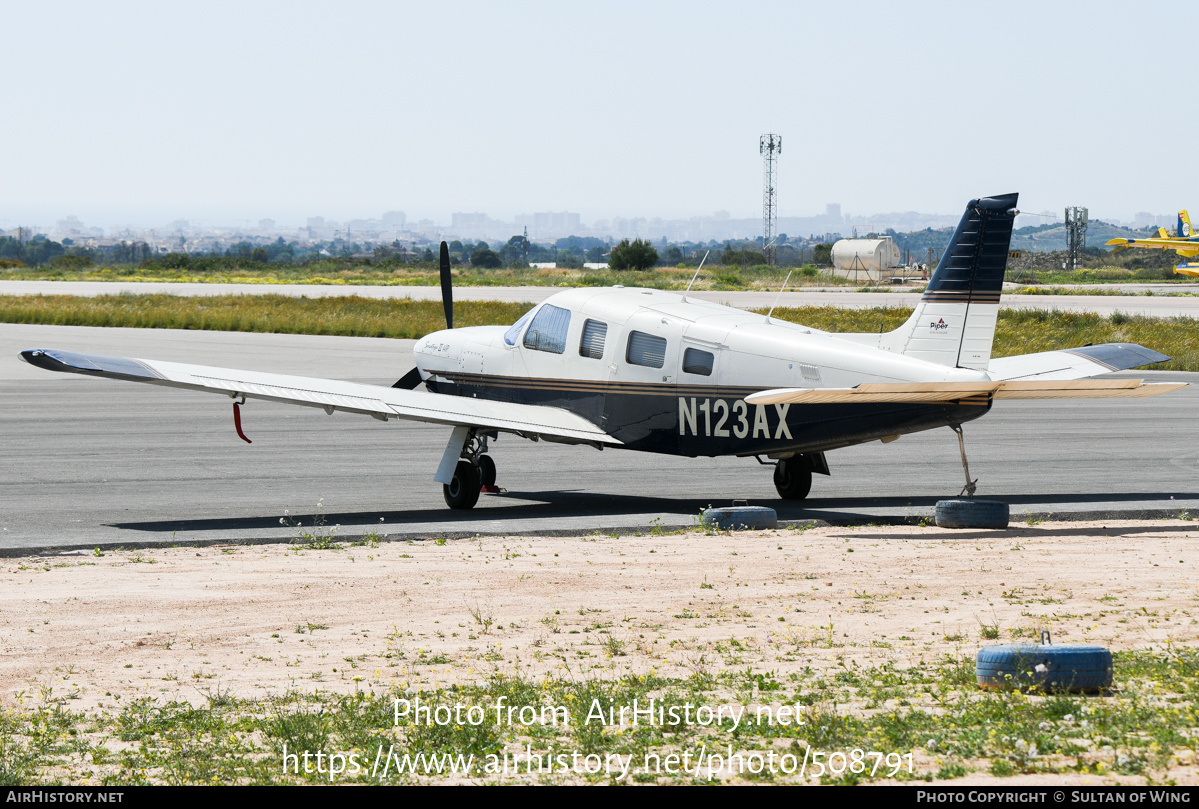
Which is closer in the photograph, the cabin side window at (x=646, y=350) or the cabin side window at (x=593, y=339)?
the cabin side window at (x=646, y=350)

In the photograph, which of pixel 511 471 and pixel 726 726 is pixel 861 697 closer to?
pixel 726 726

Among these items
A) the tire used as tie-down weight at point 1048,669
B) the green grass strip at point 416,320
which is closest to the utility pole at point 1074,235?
the green grass strip at point 416,320

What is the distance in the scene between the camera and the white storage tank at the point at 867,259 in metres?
106

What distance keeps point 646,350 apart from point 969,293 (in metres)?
3.90

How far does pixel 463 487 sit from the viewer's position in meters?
16.4

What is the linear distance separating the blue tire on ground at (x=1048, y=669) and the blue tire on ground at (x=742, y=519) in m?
6.48

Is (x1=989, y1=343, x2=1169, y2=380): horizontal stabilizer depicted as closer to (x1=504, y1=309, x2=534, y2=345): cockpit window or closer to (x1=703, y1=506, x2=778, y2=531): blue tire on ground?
(x1=703, y1=506, x2=778, y2=531): blue tire on ground

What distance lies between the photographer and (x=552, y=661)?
8602mm

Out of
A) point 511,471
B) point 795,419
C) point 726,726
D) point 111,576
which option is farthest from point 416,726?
point 511,471

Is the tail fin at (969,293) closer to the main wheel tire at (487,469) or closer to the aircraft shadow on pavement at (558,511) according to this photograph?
the aircraft shadow on pavement at (558,511)

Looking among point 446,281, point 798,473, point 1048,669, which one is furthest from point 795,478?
point 1048,669

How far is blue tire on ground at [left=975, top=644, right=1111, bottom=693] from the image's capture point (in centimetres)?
746

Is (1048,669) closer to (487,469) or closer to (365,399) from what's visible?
(365,399)

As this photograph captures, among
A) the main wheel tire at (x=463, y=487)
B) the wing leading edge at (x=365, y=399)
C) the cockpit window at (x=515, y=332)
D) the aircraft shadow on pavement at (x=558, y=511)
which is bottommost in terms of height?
the aircraft shadow on pavement at (x=558, y=511)
